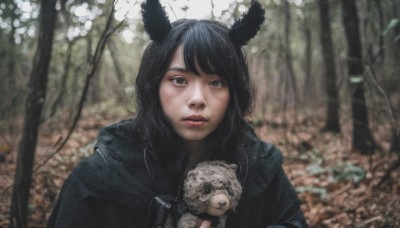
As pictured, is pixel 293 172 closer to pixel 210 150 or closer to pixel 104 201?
pixel 210 150

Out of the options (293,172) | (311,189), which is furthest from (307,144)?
(311,189)

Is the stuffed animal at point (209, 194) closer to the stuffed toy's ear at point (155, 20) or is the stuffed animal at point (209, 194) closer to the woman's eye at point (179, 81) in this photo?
the woman's eye at point (179, 81)

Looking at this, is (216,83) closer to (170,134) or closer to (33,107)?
(170,134)

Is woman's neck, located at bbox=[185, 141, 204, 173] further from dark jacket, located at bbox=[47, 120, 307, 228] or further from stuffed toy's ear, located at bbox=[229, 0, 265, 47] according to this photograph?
stuffed toy's ear, located at bbox=[229, 0, 265, 47]

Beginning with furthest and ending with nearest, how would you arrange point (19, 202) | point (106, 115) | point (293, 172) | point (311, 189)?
point (106, 115) → point (293, 172) → point (311, 189) → point (19, 202)

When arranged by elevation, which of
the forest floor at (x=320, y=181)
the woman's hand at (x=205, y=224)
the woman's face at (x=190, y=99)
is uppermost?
the woman's face at (x=190, y=99)

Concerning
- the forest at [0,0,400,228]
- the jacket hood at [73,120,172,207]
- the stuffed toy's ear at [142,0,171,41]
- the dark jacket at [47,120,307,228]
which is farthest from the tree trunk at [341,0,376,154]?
the jacket hood at [73,120,172,207]

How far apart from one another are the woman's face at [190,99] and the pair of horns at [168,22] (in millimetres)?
150

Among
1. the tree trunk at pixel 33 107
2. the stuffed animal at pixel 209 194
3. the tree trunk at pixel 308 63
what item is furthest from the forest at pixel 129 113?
the tree trunk at pixel 308 63

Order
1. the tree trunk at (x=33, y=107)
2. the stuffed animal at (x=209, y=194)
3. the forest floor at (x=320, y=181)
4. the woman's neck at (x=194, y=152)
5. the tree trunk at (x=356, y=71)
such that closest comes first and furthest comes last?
1. the stuffed animal at (x=209, y=194)
2. the woman's neck at (x=194, y=152)
3. the tree trunk at (x=33, y=107)
4. the forest floor at (x=320, y=181)
5. the tree trunk at (x=356, y=71)

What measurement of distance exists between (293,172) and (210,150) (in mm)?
3402

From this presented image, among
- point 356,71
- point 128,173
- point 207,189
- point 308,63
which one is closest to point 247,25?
point 207,189

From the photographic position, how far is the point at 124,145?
1.88m

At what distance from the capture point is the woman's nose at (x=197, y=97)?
163 centimetres
